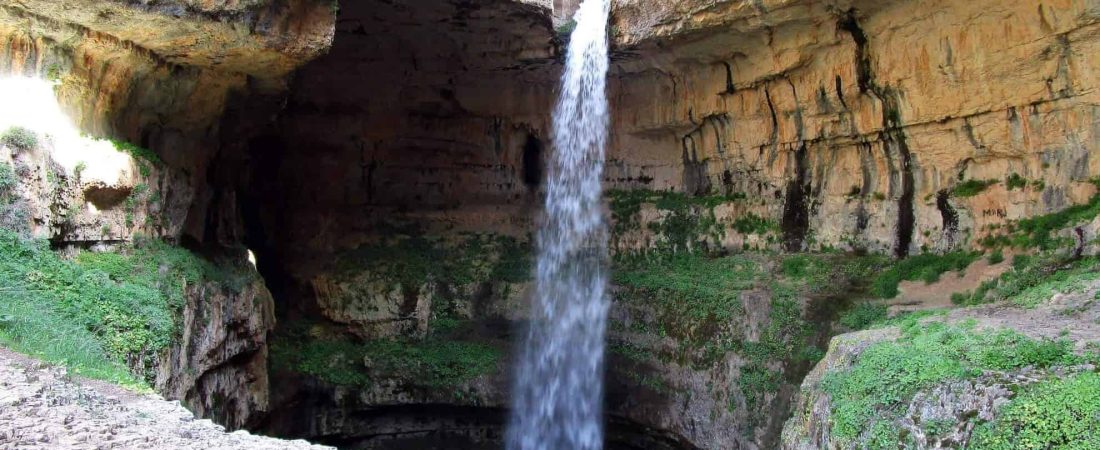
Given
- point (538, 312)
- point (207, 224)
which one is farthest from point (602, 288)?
point (207, 224)

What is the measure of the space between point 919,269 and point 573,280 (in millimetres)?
8736

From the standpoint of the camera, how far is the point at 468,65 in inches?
768

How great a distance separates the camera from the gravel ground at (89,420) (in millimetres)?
5156

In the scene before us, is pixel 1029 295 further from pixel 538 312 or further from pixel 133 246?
pixel 133 246

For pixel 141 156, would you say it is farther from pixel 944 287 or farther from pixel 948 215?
pixel 948 215

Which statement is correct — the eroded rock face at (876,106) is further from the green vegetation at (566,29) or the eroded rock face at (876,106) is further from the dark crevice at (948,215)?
the green vegetation at (566,29)

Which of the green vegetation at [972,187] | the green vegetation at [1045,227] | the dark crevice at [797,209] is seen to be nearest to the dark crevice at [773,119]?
the dark crevice at [797,209]

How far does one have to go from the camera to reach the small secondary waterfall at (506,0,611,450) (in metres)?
17.2

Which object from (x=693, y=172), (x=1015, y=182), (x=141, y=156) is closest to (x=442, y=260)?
(x=693, y=172)

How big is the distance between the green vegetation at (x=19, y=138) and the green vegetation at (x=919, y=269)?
13.7 metres

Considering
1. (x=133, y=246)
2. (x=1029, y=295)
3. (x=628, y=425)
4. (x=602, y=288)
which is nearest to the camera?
(x=1029, y=295)

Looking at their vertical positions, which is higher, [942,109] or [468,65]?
[468,65]

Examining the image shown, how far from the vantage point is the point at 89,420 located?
221 inches

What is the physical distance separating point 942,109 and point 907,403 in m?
7.48
